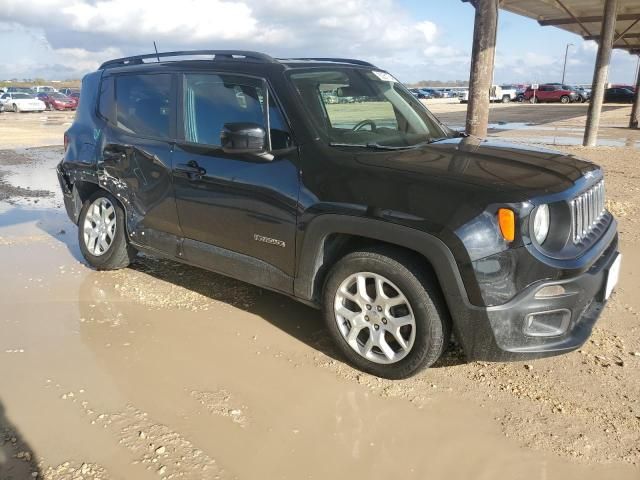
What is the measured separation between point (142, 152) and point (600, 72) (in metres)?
13.1

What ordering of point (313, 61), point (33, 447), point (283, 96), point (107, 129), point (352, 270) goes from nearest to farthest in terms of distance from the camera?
point (33, 447)
point (352, 270)
point (283, 96)
point (313, 61)
point (107, 129)

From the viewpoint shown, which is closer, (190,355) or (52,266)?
(190,355)

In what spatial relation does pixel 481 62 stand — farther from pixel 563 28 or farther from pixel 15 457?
pixel 563 28

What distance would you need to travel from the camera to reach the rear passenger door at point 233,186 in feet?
11.6

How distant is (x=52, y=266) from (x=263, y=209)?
290cm

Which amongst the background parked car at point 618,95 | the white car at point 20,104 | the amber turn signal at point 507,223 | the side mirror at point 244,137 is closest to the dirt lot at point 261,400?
the amber turn signal at point 507,223

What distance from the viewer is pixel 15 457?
2.64 m

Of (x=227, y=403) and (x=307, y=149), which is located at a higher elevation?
(x=307, y=149)

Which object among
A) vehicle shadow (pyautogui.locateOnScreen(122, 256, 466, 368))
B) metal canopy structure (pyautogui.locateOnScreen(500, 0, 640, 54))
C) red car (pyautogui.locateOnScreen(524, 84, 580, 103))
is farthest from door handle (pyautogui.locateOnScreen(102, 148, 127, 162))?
red car (pyautogui.locateOnScreen(524, 84, 580, 103))

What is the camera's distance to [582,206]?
314 cm

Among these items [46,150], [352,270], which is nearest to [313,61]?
[352,270]

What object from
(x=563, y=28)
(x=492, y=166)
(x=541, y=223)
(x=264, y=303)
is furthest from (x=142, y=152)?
(x=563, y=28)

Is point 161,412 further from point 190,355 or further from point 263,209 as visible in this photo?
point 263,209

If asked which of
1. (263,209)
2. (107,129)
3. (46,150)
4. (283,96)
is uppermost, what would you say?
(283,96)
